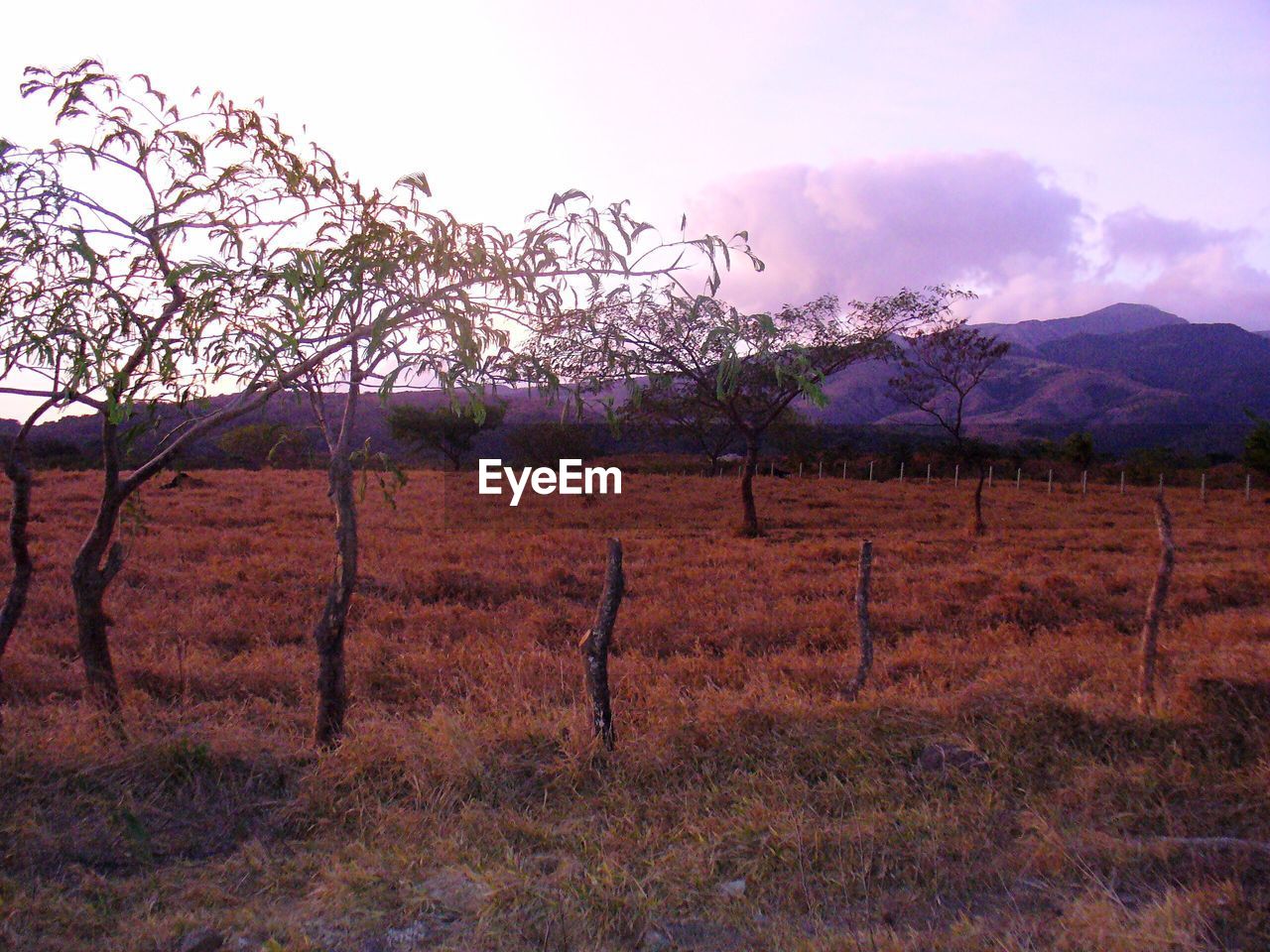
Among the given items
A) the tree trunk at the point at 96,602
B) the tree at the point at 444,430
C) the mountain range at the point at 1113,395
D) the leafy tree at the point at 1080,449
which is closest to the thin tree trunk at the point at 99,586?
the tree trunk at the point at 96,602

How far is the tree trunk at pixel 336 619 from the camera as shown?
5.37 meters

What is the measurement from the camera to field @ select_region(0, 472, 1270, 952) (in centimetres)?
340

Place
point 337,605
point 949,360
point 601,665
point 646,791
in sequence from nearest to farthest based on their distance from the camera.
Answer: point 646,791
point 601,665
point 337,605
point 949,360

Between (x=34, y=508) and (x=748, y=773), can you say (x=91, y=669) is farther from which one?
(x=34, y=508)

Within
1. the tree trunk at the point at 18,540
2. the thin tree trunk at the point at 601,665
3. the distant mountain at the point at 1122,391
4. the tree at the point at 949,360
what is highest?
the distant mountain at the point at 1122,391

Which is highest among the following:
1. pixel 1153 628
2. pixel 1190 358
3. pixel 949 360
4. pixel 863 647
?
pixel 1190 358

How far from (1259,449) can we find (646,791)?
39.6m

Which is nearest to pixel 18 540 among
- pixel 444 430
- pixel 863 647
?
pixel 863 647

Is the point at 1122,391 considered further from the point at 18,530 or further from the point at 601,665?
the point at 18,530

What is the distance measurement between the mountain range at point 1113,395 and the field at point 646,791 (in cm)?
3403

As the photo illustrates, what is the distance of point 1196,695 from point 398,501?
20277 mm

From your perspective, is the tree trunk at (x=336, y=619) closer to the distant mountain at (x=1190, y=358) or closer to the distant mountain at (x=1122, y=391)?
the distant mountain at (x=1122, y=391)

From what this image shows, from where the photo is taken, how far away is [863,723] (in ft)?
17.0

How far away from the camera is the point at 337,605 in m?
5.37
